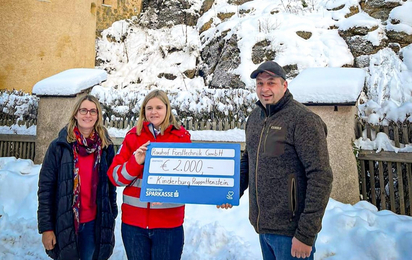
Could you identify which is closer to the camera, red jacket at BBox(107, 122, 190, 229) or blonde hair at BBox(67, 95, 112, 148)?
red jacket at BBox(107, 122, 190, 229)

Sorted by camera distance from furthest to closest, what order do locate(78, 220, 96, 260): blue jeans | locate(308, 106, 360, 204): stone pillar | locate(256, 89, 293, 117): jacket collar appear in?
locate(308, 106, 360, 204): stone pillar → locate(78, 220, 96, 260): blue jeans → locate(256, 89, 293, 117): jacket collar

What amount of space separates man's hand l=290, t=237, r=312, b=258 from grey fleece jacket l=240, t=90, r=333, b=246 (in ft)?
0.10

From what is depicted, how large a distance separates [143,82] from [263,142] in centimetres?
1210

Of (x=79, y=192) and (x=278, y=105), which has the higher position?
(x=278, y=105)

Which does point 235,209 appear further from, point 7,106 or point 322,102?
point 7,106

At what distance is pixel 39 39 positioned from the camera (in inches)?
486

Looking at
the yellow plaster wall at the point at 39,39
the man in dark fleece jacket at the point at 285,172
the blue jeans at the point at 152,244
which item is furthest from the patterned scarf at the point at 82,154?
the yellow plaster wall at the point at 39,39

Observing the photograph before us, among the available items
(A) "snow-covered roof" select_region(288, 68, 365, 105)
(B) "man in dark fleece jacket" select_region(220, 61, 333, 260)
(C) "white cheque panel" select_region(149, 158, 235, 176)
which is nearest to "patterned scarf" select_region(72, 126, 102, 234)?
(C) "white cheque panel" select_region(149, 158, 235, 176)

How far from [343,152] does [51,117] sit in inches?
A: 201

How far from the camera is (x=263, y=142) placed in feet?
5.84

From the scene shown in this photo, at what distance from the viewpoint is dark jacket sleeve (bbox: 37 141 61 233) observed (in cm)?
201

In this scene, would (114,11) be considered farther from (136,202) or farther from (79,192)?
(136,202)

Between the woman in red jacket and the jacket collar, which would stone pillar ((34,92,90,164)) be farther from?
the jacket collar

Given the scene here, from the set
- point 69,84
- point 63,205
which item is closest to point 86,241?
point 63,205
